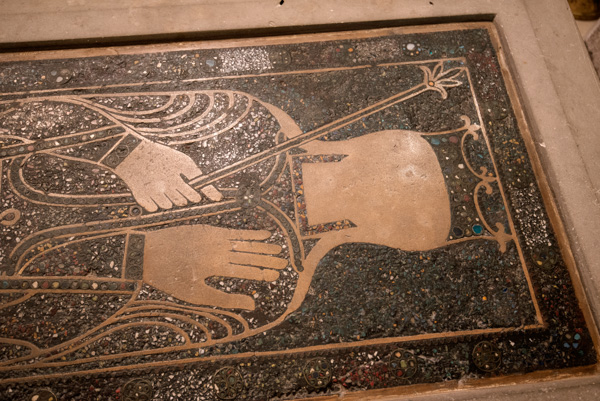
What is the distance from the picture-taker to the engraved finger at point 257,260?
1796 mm

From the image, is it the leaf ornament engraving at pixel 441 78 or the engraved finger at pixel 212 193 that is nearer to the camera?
the engraved finger at pixel 212 193

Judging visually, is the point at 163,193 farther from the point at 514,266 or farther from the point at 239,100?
the point at 514,266

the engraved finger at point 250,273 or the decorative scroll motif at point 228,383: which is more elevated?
the engraved finger at point 250,273

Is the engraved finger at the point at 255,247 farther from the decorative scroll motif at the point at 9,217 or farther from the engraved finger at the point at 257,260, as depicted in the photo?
the decorative scroll motif at the point at 9,217

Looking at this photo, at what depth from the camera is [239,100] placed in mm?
2047

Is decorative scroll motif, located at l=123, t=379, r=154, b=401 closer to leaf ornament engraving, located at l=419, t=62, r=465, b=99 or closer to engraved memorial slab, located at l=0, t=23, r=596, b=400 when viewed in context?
engraved memorial slab, located at l=0, t=23, r=596, b=400

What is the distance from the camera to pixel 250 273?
1.78 meters

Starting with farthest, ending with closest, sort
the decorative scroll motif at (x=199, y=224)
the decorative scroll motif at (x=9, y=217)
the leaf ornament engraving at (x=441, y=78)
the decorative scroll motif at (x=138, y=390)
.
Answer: the leaf ornament engraving at (x=441, y=78) < the decorative scroll motif at (x=9, y=217) < the decorative scroll motif at (x=199, y=224) < the decorative scroll motif at (x=138, y=390)

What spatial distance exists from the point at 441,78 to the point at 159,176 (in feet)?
5.17

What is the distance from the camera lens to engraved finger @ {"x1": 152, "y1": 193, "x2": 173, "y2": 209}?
6.13 feet

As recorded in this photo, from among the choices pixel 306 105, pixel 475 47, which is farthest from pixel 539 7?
pixel 306 105

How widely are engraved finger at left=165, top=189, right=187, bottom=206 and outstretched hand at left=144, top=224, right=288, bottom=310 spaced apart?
0.12 metres

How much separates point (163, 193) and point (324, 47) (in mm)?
1179

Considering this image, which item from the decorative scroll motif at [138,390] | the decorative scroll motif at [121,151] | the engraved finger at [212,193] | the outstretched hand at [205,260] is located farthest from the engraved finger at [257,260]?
the decorative scroll motif at [121,151]
